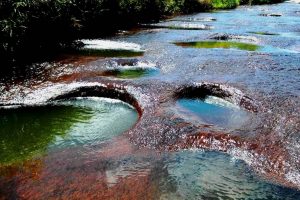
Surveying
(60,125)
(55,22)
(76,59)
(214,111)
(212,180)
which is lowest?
(212,180)

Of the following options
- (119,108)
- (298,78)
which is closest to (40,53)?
(119,108)

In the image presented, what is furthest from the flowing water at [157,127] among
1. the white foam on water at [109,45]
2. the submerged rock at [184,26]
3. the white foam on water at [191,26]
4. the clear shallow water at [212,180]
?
the white foam on water at [191,26]

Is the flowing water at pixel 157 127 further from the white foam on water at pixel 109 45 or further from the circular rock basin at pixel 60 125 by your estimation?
the white foam on water at pixel 109 45

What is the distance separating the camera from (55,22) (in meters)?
14.8

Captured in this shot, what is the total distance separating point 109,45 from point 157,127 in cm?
884

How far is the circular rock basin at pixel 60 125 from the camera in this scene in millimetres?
7441

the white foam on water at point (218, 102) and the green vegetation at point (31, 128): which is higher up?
the white foam on water at point (218, 102)

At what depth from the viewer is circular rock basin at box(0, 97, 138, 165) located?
744 cm

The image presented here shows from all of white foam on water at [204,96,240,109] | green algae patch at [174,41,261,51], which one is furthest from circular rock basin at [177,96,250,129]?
green algae patch at [174,41,261,51]

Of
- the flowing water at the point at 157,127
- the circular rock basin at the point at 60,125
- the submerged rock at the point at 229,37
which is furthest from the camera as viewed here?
the submerged rock at the point at 229,37

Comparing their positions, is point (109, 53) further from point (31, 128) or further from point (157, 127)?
point (157, 127)

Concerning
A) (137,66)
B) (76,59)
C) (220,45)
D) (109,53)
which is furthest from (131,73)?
(220,45)

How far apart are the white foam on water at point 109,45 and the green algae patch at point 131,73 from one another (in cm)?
318

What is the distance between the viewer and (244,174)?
593cm
